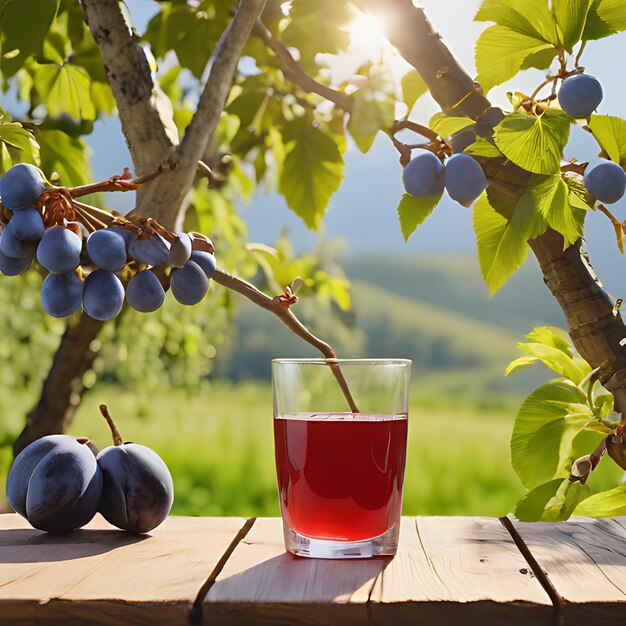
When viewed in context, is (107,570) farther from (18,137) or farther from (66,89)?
(66,89)

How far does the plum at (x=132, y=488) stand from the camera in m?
0.75

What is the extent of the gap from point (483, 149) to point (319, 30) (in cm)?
62

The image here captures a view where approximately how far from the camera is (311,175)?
1.21 m

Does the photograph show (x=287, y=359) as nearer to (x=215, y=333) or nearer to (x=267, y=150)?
(x=267, y=150)

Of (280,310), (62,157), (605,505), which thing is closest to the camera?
(280,310)

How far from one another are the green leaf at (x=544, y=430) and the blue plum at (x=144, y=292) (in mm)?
410

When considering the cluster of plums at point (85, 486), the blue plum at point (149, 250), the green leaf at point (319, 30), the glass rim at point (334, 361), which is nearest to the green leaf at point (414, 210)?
the glass rim at point (334, 361)

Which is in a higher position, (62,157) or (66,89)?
(66,89)

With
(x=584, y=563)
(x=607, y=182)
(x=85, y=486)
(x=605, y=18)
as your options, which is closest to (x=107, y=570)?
(x=85, y=486)

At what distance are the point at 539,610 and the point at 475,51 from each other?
0.50 meters

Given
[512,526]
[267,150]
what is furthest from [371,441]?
[267,150]

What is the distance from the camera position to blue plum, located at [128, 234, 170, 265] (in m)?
0.64

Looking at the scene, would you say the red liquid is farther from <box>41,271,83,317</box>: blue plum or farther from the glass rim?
<box>41,271,83,317</box>: blue plum

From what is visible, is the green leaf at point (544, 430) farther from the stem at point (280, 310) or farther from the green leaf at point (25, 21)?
the green leaf at point (25, 21)
